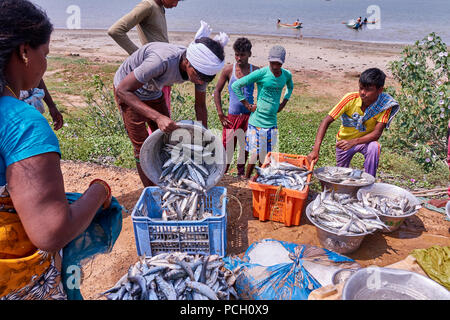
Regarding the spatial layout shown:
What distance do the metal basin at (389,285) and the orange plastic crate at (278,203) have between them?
187 centimetres

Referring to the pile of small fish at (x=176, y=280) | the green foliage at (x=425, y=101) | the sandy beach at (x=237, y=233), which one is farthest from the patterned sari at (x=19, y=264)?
the green foliage at (x=425, y=101)

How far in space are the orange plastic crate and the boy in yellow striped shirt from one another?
0.92m

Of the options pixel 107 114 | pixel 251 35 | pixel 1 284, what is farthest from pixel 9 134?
pixel 251 35

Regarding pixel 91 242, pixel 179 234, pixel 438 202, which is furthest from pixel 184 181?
pixel 438 202

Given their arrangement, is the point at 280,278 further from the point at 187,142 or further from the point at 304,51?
the point at 304,51

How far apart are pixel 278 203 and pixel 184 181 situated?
4.57 feet

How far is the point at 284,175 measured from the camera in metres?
4.38

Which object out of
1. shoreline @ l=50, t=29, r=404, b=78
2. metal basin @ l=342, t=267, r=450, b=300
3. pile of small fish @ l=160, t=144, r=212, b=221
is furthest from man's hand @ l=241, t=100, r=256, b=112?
shoreline @ l=50, t=29, r=404, b=78

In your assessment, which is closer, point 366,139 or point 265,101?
point 366,139

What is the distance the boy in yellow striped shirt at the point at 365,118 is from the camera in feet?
14.3

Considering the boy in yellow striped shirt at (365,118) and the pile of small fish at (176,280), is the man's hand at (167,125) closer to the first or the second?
the pile of small fish at (176,280)

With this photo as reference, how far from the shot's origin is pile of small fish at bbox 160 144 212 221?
3588 mm

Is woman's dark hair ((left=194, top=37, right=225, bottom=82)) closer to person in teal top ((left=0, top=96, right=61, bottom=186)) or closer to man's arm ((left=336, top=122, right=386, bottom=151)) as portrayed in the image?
person in teal top ((left=0, top=96, right=61, bottom=186))

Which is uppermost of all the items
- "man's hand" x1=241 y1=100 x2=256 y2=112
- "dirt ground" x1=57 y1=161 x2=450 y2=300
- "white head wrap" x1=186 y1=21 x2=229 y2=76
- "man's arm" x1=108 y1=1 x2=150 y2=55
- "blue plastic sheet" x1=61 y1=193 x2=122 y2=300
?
"man's arm" x1=108 y1=1 x2=150 y2=55
